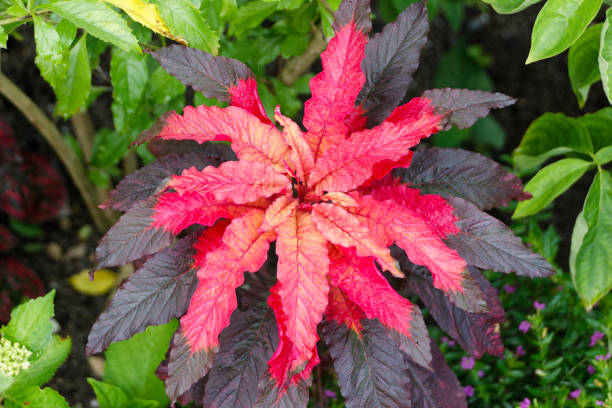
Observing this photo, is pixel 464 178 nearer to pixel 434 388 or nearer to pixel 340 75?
pixel 340 75

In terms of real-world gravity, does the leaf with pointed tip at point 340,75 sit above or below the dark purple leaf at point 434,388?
above

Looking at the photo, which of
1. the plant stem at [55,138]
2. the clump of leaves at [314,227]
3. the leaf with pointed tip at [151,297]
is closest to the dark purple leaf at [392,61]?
the clump of leaves at [314,227]

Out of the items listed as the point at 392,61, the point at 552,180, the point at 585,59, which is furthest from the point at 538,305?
the point at 392,61

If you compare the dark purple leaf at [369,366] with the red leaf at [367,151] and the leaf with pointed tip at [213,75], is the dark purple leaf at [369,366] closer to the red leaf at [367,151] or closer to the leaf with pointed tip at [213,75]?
the red leaf at [367,151]

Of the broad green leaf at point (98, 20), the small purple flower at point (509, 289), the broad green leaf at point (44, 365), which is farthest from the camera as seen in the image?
the small purple flower at point (509, 289)

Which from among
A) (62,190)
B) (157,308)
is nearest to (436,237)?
(157,308)

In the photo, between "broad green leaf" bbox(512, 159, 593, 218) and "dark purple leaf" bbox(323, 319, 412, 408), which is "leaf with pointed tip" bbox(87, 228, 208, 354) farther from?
"broad green leaf" bbox(512, 159, 593, 218)

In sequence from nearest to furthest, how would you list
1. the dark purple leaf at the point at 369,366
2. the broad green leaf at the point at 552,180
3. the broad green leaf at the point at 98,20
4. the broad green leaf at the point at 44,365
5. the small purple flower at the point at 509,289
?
1. the broad green leaf at the point at 98,20
2. the dark purple leaf at the point at 369,366
3. the broad green leaf at the point at 44,365
4. the broad green leaf at the point at 552,180
5. the small purple flower at the point at 509,289

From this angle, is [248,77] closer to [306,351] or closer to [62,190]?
[306,351]
